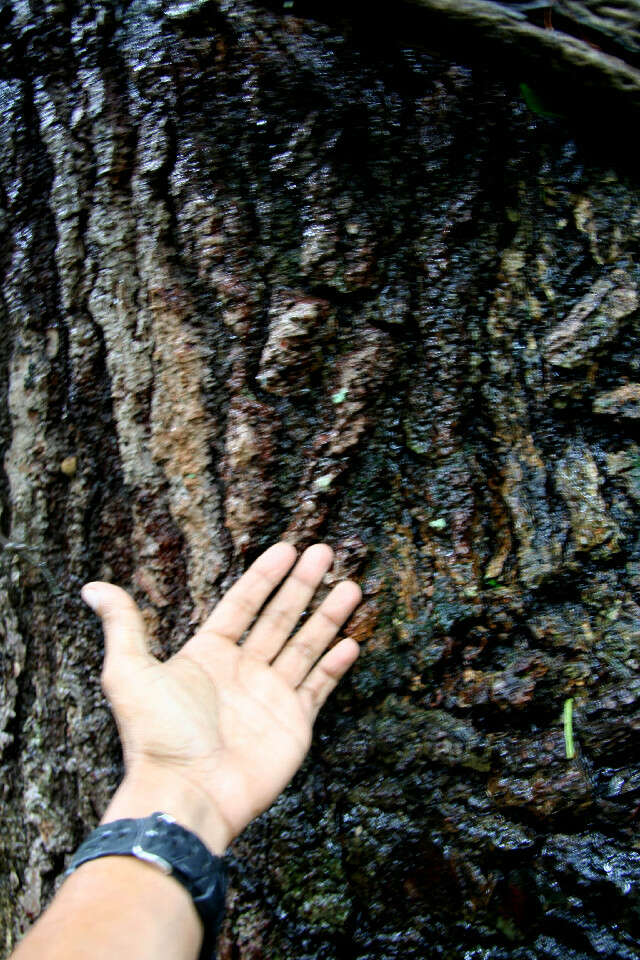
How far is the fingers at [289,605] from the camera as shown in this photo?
4.65ft

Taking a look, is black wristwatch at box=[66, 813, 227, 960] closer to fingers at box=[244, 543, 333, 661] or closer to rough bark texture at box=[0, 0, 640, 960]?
rough bark texture at box=[0, 0, 640, 960]

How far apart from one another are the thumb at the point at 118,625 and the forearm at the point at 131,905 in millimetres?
232

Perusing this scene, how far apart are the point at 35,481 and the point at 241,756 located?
0.78 metres

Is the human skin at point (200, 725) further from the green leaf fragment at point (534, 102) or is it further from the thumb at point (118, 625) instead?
the green leaf fragment at point (534, 102)

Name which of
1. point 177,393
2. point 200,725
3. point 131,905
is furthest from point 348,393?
point 131,905

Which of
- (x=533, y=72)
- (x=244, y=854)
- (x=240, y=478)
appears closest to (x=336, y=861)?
(x=244, y=854)

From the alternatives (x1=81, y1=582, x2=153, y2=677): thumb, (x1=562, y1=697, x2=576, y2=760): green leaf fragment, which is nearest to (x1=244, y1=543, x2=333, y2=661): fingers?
(x1=81, y1=582, x2=153, y2=677): thumb

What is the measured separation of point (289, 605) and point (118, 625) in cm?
35

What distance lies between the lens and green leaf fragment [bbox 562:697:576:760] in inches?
53.6

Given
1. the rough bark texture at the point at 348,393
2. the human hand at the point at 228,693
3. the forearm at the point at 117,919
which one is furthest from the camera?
the rough bark texture at the point at 348,393

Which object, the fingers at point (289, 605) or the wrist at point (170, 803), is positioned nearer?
the wrist at point (170, 803)

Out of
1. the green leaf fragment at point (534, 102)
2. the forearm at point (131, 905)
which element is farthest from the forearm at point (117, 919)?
the green leaf fragment at point (534, 102)

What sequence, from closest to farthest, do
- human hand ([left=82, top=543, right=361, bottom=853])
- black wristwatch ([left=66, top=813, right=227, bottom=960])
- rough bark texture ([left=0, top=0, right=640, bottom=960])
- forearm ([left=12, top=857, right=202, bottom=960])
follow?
forearm ([left=12, top=857, right=202, bottom=960]) → black wristwatch ([left=66, top=813, right=227, bottom=960]) → human hand ([left=82, top=543, right=361, bottom=853]) → rough bark texture ([left=0, top=0, right=640, bottom=960])

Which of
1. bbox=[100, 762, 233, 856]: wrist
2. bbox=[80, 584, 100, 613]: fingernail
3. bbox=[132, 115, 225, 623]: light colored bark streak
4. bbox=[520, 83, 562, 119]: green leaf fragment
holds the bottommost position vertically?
bbox=[100, 762, 233, 856]: wrist
